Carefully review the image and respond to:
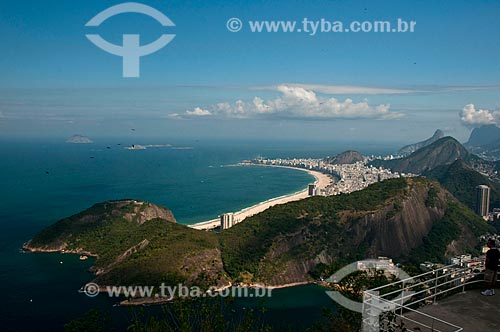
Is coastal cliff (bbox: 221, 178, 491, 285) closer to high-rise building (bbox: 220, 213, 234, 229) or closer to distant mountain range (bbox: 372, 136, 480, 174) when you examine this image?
high-rise building (bbox: 220, 213, 234, 229)

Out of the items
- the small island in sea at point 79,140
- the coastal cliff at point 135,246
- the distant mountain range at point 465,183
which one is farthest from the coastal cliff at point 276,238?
the small island in sea at point 79,140

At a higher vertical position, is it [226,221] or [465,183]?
[465,183]

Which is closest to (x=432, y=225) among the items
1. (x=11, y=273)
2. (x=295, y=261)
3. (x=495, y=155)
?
(x=295, y=261)

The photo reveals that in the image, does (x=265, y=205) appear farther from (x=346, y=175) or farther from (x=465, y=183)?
(x=346, y=175)

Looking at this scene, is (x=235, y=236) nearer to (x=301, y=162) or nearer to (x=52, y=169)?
(x=52, y=169)

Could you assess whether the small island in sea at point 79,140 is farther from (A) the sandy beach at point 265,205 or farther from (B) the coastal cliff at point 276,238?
(B) the coastal cliff at point 276,238

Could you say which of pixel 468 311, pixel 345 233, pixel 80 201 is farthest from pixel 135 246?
pixel 468 311

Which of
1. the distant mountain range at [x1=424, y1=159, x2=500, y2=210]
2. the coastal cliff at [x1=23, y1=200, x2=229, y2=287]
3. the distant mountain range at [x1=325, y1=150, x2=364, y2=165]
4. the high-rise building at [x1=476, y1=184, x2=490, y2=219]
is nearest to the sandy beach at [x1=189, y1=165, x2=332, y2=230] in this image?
the coastal cliff at [x1=23, y1=200, x2=229, y2=287]
